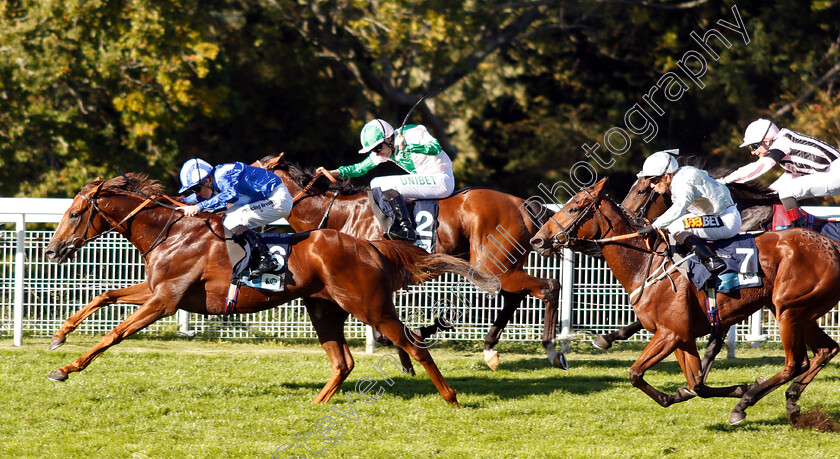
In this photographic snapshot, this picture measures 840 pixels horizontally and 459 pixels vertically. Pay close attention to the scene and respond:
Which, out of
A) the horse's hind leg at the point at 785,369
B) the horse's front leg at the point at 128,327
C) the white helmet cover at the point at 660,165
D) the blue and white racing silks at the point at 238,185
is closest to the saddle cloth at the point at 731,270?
the horse's hind leg at the point at 785,369

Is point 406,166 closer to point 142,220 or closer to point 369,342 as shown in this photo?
point 369,342

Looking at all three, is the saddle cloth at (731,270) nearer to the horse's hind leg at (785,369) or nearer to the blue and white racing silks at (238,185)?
the horse's hind leg at (785,369)

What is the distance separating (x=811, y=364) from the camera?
6.38 m

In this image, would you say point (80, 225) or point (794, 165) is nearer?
point (80, 225)

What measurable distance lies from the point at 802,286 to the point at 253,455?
361 centimetres

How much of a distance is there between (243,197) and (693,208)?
122 inches

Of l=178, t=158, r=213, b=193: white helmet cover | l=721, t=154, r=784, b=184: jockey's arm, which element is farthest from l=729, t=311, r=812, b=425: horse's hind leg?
l=178, t=158, r=213, b=193: white helmet cover

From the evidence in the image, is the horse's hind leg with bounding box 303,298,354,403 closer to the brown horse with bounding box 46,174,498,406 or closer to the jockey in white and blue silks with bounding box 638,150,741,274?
the brown horse with bounding box 46,174,498,406

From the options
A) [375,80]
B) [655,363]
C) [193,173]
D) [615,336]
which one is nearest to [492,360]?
[615,336]

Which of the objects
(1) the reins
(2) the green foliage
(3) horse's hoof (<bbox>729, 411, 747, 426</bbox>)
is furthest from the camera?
(2) the green foliage

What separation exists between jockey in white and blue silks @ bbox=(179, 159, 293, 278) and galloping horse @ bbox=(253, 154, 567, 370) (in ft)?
4.01

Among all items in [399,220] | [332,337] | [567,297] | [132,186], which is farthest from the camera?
[567,297]

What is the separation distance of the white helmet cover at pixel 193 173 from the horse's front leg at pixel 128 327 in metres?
0.81

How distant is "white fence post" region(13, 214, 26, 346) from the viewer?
858cm
